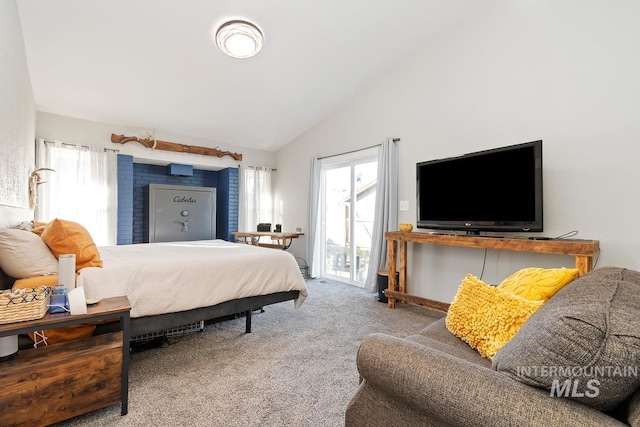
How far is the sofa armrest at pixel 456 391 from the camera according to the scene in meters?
0.67

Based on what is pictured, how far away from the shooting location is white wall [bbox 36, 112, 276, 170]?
391cm

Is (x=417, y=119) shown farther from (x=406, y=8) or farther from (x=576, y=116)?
(x=576, y=116)

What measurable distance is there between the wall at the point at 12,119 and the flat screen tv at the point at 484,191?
3.50 metres

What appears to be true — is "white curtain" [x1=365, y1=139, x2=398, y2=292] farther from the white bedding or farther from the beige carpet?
the white bedding

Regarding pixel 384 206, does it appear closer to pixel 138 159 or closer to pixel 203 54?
pixel 203 54

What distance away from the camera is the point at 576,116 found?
254 cm

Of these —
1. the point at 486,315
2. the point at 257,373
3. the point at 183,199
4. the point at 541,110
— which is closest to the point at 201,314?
the point at 257,373

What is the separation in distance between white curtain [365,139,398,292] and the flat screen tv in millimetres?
462

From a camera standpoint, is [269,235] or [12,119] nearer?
[12,119]

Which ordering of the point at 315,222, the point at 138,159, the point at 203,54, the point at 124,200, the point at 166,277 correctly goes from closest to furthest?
the point at 166,277 < the point at 203,54 < the point at 124,200 < the point at 138,159 < the point at 315,222

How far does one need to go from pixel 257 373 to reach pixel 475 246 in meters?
2.07

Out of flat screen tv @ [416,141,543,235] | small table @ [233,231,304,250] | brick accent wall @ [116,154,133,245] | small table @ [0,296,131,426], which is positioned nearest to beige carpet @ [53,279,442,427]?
small table @ [0,296,131,426]

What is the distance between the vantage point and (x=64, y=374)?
1.41m

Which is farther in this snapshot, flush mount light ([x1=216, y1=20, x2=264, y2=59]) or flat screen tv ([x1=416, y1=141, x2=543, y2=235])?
flush mount light ([x1=216, y1=20, x2=264, y2=59])
